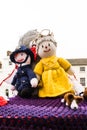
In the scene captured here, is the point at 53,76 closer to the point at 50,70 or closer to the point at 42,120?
the point at 50,70

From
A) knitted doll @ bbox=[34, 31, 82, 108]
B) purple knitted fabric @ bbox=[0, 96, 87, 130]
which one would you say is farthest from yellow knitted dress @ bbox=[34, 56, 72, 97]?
purple knitted fabric @ bbox=[0, 96, 87, 130]

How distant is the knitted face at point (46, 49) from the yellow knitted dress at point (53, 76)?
20 mm

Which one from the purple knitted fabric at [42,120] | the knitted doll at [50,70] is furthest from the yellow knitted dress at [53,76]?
the purple knitted fabric at [42,120]

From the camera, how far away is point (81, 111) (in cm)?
70

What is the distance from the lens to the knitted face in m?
1.31

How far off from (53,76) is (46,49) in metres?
0.15

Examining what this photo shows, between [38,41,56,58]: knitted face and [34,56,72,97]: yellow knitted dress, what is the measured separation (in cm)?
2

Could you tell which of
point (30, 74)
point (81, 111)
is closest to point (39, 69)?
point (30, 74)

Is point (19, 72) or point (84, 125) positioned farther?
point (19, 72)

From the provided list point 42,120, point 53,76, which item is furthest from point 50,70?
point 42,120

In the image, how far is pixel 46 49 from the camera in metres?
1.31

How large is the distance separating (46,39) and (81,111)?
668 millimetres

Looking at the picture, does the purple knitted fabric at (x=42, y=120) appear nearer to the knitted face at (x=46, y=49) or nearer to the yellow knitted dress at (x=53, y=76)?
the yellow knitted dress at (x=53, y=76)

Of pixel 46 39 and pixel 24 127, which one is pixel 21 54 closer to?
pixel 46 39
